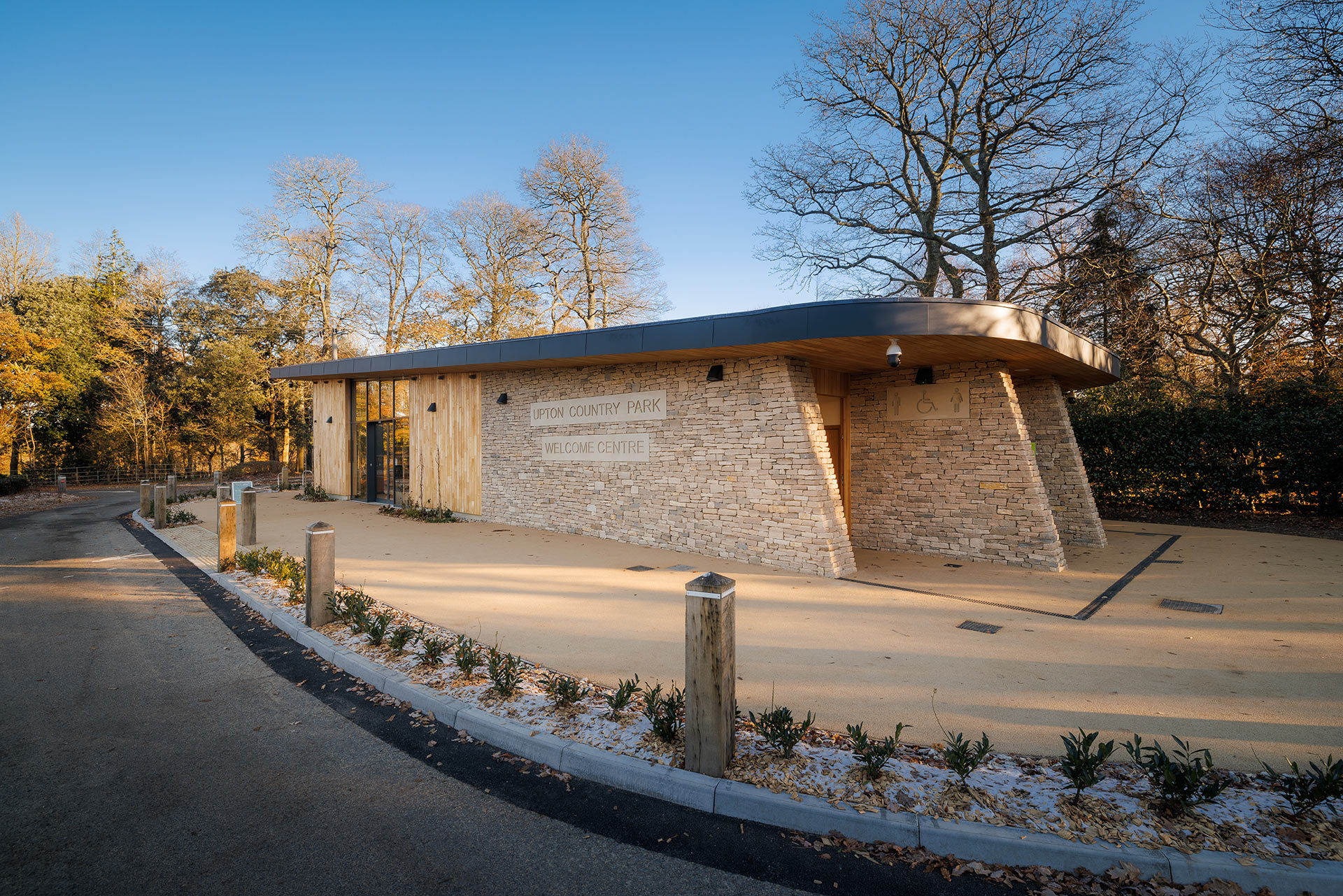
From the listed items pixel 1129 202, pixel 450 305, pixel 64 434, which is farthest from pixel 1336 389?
pixel 64 434

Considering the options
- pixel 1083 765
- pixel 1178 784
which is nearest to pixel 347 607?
pixel 1083 765

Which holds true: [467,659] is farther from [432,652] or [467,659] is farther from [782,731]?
[782,731]

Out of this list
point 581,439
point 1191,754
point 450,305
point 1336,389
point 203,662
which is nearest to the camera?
point 1191,754

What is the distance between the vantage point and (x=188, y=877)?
Answer: 2299 millimetres

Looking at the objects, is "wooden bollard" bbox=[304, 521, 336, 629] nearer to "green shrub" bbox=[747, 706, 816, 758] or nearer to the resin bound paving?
the resin bound paving

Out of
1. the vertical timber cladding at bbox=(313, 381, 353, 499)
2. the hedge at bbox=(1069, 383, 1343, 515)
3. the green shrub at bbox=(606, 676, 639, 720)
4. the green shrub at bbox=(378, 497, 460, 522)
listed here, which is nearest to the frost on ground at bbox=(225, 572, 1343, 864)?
the green shrub at bbox=(606, 676, 639, 720)

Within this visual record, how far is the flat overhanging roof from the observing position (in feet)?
21.2

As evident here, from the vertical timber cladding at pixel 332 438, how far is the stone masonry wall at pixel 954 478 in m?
14.8

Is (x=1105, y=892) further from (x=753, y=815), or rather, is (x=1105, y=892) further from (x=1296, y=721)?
(x=1296, y=721)

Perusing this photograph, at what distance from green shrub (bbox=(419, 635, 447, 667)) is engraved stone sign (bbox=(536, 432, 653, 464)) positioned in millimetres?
5238

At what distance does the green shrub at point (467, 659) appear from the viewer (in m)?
4.04

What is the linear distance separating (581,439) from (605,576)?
3691 millimetres

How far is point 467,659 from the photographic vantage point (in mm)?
4090

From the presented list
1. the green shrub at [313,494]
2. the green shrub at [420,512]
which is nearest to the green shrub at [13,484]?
the green shrub at [313,494]
